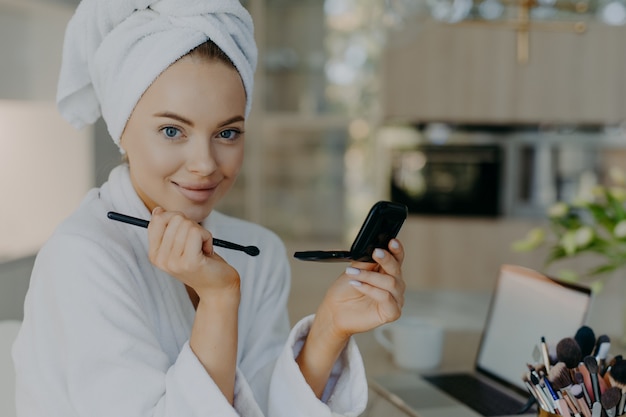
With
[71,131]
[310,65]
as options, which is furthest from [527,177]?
[71,131]

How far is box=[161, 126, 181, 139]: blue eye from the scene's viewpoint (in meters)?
0.90

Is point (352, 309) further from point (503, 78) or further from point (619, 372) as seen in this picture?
point (503, 78)

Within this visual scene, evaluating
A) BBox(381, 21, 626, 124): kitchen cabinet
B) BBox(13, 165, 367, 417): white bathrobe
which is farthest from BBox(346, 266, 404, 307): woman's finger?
BBox(381, 21, 626, 124): kitchen cabinet

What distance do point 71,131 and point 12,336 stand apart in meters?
1.20

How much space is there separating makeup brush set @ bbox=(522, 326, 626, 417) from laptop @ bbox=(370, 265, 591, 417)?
0.21 metres

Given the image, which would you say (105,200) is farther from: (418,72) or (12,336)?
(418,72)

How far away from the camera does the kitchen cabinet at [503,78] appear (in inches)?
165

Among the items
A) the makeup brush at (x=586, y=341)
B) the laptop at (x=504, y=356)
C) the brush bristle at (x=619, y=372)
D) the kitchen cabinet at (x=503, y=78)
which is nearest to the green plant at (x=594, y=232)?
the laptop at (x=504, y=356)

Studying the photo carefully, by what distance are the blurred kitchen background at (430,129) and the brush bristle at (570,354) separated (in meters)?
3.16

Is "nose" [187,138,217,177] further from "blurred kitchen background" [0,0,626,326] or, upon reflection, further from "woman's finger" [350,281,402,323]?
"blurred kitchen background" [0,0,626,326]

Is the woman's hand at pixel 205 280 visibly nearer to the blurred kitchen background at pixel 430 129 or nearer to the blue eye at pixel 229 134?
the blue eye at pixel 229 134

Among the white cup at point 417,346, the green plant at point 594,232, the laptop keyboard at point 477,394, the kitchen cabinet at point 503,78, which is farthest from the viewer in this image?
the kitchen cabinet at point 503,78

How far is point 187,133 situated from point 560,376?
58 centimetres

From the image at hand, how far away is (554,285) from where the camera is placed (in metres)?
1.35
